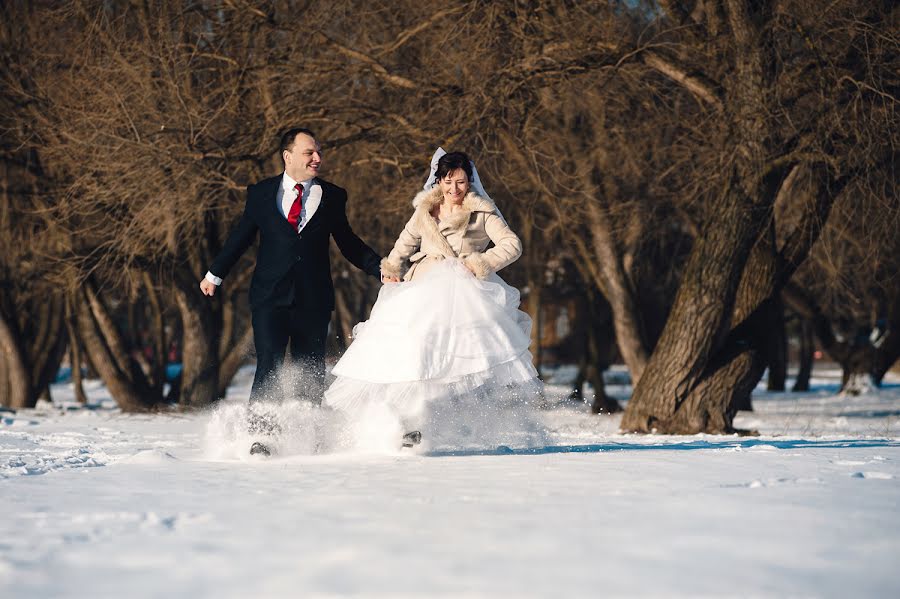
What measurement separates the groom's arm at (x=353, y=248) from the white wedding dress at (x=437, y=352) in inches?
13.5

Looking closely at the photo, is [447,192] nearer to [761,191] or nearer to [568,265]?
[761,191]

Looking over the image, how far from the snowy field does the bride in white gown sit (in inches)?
11.2

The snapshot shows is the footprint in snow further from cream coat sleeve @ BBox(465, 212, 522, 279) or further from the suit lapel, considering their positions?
the suit lapel

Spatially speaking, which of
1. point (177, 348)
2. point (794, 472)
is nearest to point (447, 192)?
point (794, 472)

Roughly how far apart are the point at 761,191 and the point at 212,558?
8.44 m

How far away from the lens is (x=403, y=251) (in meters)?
7.52

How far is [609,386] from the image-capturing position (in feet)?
122

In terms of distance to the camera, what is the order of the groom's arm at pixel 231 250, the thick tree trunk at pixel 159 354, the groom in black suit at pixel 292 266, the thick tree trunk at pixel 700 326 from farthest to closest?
the thick tree trunk at pixel 159 354 < the thick tree trunk at pixel 700 326 < the groom's arm at pixel 231 250 < the groom in black suit at pixel 292 266

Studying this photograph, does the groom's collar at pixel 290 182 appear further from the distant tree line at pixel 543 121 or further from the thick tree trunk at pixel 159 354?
the thick tree trunk at pixel 159 354

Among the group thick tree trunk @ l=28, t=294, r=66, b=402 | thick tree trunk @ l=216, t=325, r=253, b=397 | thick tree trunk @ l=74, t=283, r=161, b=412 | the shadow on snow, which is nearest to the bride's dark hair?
the shadow on snow

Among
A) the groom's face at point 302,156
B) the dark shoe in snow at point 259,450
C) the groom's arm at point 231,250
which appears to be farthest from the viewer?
the groom's arm at point 231,250

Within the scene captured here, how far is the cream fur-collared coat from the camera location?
7.17m

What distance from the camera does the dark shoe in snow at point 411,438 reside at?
22.2ft

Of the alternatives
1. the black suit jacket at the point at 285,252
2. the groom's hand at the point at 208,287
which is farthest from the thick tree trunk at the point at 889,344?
the groom's hand at the point at 208,287
